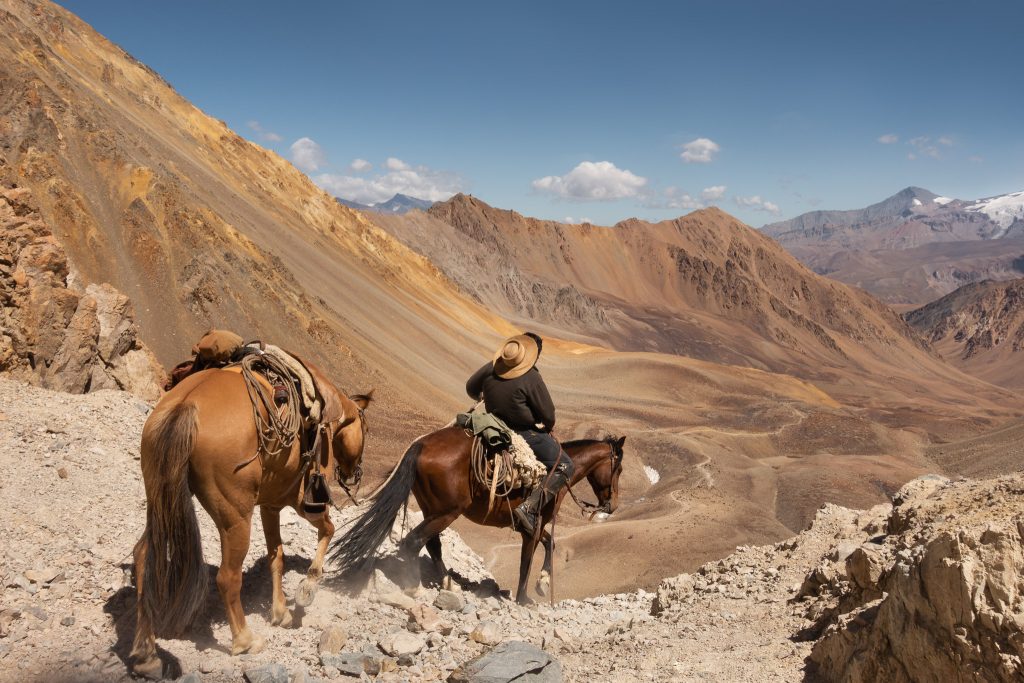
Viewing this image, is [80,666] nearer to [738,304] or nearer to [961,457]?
[961,457]

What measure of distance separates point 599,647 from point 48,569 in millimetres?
4426

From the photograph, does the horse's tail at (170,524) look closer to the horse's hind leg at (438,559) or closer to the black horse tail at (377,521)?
the black horse tail at (377,521)

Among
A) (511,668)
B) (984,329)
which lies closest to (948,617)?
(511,668)

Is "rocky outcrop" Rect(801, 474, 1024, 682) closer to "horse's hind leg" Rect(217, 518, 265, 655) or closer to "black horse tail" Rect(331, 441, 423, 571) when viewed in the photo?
"black horse tail" Rect(331, 441, 423, 571)

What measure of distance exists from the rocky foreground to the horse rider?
48.6 inches

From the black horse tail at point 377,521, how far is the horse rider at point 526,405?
3.17 feet

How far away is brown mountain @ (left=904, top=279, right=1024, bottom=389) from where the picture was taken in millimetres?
132750

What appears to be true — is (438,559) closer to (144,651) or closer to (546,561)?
(546,561)

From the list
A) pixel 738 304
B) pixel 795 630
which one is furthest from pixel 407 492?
pixel 738 304

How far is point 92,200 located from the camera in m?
21.4

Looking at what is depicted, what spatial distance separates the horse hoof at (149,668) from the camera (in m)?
4.44

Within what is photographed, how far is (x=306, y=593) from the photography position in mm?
5691

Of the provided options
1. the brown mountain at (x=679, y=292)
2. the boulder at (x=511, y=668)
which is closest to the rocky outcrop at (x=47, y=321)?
the boulder at (x=511, y=668)

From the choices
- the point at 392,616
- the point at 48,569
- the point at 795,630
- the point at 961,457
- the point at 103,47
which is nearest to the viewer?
the point at 48,569
